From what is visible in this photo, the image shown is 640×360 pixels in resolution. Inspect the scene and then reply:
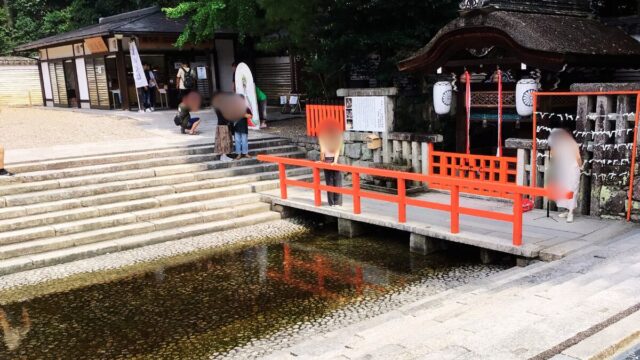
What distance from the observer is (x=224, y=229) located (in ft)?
33.6

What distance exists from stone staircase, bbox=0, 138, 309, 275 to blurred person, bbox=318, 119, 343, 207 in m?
1.41

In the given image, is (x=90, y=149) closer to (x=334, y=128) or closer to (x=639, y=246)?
(x=334, y=128)

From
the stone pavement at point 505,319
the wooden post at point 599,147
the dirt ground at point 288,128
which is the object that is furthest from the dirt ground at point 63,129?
the stone pavement at point 505,319

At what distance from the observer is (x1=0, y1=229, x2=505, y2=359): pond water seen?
5926 millimetres

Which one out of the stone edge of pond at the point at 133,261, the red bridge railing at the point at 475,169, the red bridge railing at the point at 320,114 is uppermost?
the red bridge railing at the point at 320,114

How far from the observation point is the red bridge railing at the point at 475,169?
31.4 ft

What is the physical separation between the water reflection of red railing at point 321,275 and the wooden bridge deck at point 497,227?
1.24 metres

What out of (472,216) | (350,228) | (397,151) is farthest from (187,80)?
(472,216)

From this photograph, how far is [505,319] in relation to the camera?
5.04 m

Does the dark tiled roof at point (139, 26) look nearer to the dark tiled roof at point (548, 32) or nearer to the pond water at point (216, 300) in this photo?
the dark tiled roof at point (548, 32)

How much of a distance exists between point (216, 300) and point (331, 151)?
391 cm

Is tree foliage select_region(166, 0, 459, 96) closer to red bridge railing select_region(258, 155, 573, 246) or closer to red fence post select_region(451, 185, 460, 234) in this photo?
red bridge railing select_region(258, 155, 573, 246)

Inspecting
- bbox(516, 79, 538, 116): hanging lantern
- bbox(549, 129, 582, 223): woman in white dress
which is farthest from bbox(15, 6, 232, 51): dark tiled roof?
bbox(549, 129, 582, 223): woman in white dress

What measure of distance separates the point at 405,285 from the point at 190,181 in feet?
20.2
